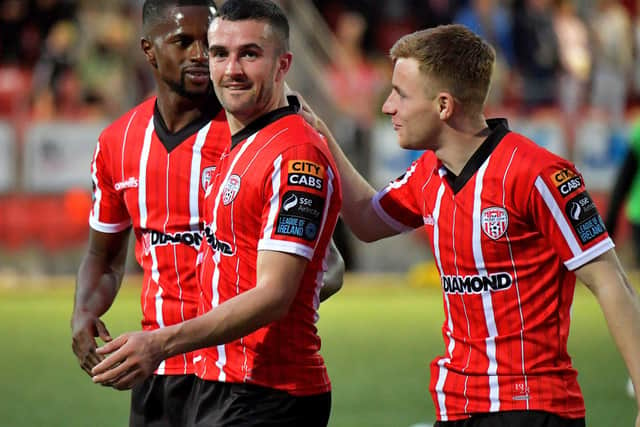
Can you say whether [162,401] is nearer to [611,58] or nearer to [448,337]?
[448,337]

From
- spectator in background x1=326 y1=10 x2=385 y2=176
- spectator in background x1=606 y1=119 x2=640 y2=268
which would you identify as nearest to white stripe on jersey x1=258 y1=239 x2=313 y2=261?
spectator in background x1=606 y1=119 x2=640 y2=268

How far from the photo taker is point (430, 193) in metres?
4.41

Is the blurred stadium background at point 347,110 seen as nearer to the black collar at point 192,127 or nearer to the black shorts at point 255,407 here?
the black collar at point 192,127

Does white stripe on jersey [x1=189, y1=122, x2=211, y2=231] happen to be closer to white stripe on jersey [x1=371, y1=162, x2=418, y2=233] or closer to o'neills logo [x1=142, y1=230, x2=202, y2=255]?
o'neills logo [x1=142, y1=230, x2=202, y2=255]

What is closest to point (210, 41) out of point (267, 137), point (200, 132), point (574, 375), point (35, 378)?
point (267, 137)

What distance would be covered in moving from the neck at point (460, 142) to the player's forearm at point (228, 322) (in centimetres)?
87

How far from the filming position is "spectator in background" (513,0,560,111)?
18844mm

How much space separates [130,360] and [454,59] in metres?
1.55

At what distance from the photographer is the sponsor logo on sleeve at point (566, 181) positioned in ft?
13.1

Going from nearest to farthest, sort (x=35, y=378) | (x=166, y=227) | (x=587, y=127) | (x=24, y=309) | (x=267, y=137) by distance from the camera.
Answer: (x=267, y=137) → (x=166, y=227) → (x=35, y=378) → (x=24, y=309) → (x=587, y=127)

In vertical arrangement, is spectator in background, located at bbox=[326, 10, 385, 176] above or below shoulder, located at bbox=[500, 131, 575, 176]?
above

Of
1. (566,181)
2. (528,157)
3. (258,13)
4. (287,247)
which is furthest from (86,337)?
(566,181)

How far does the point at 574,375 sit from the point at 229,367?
118 centimetres

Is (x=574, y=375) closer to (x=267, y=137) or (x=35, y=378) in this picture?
(x=267, y=137)
